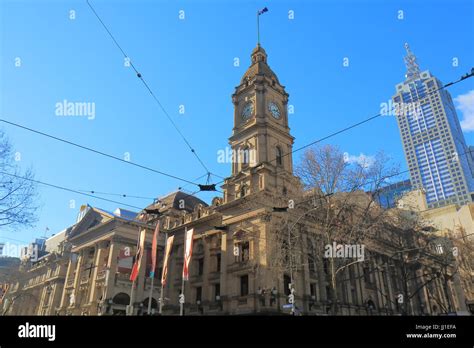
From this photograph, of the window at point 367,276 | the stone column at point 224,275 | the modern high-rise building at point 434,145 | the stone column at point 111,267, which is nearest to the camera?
the stone column at point 224,275

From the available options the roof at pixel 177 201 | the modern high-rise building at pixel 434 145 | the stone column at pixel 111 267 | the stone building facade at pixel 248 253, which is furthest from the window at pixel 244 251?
the modern high-rise building at pixel 434 145

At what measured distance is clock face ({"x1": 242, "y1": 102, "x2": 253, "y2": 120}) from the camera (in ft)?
159

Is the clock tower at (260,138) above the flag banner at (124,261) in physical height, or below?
above

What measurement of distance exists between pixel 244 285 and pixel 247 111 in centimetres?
2397

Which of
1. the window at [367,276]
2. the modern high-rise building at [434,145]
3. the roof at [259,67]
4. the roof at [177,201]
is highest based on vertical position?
the modern high-rise building at [434,145]

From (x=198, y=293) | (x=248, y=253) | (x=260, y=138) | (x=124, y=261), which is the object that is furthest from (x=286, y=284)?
(x=124, y=261)

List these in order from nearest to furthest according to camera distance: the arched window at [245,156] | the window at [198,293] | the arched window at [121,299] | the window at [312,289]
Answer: the window at [312,289]
the arched window at [121,299]
the window at [198,293]
the arched window at [245,156]

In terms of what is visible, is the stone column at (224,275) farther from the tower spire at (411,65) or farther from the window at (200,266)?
the tower spire at (411,65)

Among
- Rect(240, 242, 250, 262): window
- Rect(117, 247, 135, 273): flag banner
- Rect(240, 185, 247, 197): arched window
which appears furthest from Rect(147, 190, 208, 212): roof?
Rect(240, 242, 250, 262): window

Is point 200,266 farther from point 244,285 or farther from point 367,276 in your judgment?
point 367,276

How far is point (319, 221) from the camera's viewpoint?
2677 centimetres

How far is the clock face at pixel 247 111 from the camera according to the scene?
159 feet

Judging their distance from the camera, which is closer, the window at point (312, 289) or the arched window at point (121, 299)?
the window at point (312, 289)
